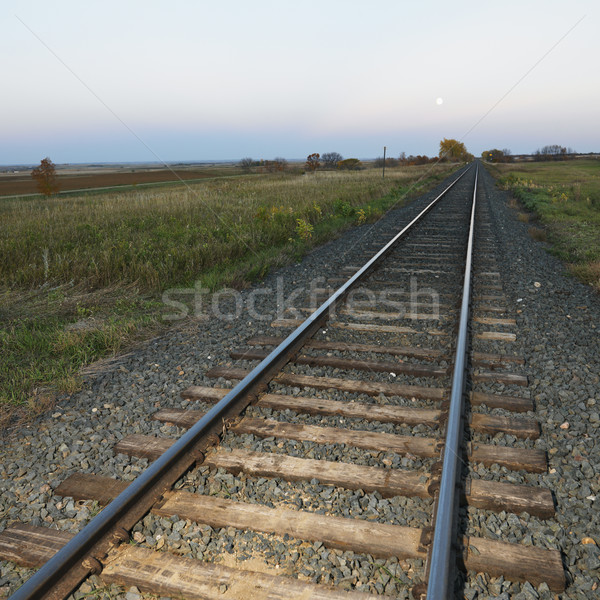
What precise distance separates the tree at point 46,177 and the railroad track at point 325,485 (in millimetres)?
65163

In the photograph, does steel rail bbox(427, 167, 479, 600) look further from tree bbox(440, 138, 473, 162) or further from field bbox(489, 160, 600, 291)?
tree bbox(440, 138, 473, 162)

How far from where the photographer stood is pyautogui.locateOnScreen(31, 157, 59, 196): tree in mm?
59844

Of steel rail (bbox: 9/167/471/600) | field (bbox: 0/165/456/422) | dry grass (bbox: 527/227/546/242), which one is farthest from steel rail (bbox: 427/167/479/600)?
dry grass (bbox: 527/227/546/242)

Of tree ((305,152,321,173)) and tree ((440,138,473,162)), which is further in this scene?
tree ((440,138,473,162))

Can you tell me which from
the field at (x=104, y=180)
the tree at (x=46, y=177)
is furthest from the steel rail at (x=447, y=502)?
the tree at (x=46, y=177)

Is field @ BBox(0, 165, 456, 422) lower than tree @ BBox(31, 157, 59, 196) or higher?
lower

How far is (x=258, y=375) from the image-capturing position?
3.79 meters

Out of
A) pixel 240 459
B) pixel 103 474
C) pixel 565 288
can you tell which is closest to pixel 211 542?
pixel 240 459

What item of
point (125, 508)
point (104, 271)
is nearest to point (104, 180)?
point (104, 271)

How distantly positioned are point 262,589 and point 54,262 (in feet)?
22.4

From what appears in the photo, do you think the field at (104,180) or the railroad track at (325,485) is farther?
the field at (104,180)

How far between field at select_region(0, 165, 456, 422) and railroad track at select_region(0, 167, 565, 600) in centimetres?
147

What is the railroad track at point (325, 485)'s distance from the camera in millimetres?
2111

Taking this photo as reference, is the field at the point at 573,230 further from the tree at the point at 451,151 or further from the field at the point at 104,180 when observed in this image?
the tree at the point at 451,151
